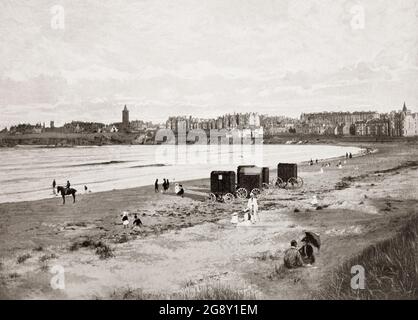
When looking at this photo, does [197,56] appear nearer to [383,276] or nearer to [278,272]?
[278,272]

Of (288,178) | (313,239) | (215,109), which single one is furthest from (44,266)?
(288,178)

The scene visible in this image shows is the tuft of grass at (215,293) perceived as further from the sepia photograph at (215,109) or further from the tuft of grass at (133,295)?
the tuft of grass at (133,295)

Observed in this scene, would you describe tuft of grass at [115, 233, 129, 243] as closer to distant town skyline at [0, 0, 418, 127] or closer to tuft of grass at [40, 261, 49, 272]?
tuft of grass at [40, 261, 49, 272]

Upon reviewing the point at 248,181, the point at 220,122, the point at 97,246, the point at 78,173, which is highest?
the point at 220,122

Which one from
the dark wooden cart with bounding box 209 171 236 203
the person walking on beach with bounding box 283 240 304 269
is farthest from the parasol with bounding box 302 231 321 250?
the dark wooden cart with bounding box 209 171 236 203

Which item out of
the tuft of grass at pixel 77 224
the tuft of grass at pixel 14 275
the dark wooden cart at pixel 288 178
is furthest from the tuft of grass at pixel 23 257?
the dark wooden cart at pixel 288 178

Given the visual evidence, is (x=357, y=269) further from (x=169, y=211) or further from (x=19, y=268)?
(x=169, y=211)
